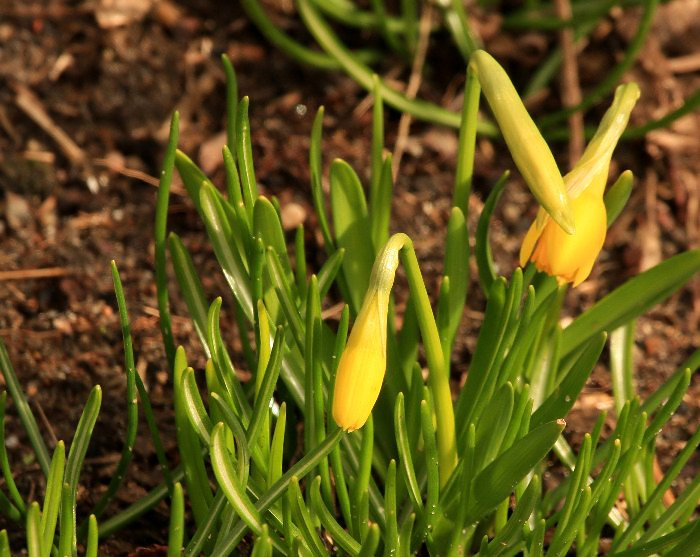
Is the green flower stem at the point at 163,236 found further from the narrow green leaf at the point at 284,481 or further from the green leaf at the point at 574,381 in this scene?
the green leaf at the point at 574,381

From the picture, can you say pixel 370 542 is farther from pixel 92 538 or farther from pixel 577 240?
pixel 577 240

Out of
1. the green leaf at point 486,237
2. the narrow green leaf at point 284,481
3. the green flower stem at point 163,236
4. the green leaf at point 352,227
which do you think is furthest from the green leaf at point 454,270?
the green flower stem at point 163,236

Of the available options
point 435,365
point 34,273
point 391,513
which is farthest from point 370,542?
point 34,273

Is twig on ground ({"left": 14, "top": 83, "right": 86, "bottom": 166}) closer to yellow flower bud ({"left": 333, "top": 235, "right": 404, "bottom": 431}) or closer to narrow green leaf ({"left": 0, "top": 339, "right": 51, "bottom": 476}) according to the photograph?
narrow green leaf ({"left": 0, "top": 339, "right": 51, "bottom": 476})

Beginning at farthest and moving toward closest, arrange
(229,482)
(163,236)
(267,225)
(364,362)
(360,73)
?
(360,73) → (163,236) → (267,225) → (229,482) → (364,362)

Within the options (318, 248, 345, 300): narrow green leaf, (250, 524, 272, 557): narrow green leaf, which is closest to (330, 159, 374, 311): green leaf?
(318, 248, 345, 300): narrow green leaf

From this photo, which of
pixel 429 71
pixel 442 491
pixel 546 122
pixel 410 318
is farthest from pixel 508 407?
pixel 429 71
